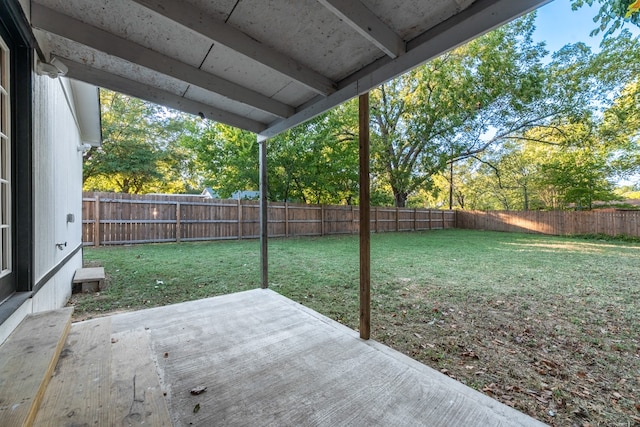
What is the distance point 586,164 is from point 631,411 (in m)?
16.6

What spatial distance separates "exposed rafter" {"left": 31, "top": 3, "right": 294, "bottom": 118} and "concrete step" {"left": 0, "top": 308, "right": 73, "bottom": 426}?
1792 millimetres

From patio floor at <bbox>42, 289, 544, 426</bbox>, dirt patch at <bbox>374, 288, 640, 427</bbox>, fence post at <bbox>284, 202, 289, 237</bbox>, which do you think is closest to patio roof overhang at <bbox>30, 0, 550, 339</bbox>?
patio floor at <bbox>42, 289, 544, 426</bbox>

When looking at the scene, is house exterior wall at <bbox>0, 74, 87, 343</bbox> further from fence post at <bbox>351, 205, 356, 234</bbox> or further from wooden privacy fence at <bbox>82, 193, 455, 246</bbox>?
fence post at <bbox>351, 205, 356, 234</bbox>

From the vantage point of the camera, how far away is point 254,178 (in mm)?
10148

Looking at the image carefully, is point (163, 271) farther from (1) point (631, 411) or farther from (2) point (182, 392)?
(1) point (631, 411)

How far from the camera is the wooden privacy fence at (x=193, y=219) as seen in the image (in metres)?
7.54

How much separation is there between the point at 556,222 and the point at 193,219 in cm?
1656

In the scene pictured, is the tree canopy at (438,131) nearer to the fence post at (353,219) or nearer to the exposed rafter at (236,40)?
the fence post at (353,219)

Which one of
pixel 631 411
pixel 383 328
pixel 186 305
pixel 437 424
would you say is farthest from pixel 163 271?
pixel 631 411

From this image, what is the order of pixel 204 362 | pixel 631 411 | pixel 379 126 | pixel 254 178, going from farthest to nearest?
pixel 379 126, pixel 254 178, pixel 204 362, pixel 631 411

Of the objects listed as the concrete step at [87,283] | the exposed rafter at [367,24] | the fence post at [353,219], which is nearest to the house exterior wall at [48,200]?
the concrete step at [87,283]

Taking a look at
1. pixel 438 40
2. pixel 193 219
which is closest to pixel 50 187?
pixel 438 40

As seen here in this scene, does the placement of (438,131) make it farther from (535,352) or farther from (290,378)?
(290,378)

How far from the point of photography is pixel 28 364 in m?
1.25
